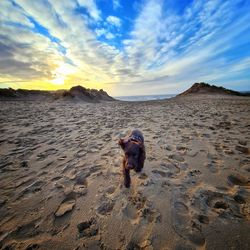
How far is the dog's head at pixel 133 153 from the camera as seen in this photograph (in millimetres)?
2398

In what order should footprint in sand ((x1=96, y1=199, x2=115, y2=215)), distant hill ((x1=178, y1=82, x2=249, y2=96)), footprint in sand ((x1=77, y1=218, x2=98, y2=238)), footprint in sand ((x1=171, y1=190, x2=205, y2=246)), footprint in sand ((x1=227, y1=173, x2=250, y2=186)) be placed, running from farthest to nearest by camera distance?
distant hill ((x1=178, y1=82, x2=249, y2=96))
footprint in sand ((x1=227, y1=173, x2=250, y2=186))
footprint in sand ((x1=96, y1=199, x2=115, y2=215))
footprint in sand ((x1=77, y1=218, x2=98, y2=238))
footprint in sand ((x1=171, y1=190, x2=205, y2=246))

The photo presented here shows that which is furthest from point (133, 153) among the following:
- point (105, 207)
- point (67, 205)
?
point (67, 205)

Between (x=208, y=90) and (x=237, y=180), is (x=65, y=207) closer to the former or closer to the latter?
(x=237, y=180)

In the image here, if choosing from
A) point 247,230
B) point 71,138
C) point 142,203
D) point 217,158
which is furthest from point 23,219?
point 217,158

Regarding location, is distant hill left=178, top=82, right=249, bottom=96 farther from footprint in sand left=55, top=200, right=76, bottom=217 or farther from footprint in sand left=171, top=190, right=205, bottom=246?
footprint in sand left=55, top=200, right=76, bottom=217

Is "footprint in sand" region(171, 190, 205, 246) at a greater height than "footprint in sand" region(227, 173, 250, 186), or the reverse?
Result: "footprint in sand" region(227, 173, 250, 186)

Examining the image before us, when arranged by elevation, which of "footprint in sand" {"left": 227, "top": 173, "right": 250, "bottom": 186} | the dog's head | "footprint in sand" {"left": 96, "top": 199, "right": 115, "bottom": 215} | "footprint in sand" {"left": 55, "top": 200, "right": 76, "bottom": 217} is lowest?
"footprint in sand" {"left": 55, "top": 200, "right": 76, "bottom": 217}

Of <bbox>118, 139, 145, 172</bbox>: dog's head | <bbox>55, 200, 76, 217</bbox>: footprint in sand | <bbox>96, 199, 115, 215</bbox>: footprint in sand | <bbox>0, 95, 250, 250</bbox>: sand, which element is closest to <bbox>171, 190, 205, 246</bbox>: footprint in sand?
<bbox>0, 95, 250, 250</bbox>: sand

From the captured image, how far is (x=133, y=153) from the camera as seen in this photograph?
2.42 m

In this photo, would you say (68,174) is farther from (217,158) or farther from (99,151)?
(217,158)

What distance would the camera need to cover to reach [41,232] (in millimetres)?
2053

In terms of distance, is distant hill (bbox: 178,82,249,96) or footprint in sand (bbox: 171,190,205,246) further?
distant hill (bbox: 178,82,249,96)

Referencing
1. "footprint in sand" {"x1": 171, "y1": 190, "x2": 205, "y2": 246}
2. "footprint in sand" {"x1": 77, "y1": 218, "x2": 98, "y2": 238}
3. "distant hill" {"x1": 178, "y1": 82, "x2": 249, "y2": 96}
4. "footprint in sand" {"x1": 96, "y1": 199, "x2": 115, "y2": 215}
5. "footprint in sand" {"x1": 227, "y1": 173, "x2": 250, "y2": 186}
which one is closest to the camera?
"footprint in sand" {"x1": 171, "y1": 190, "x2": 205, "y2": 246}

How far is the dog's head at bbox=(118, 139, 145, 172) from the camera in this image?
7.87ft
